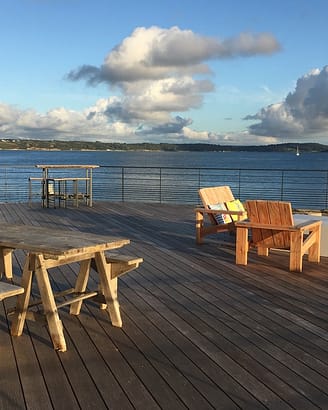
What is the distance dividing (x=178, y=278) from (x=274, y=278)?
87 cm

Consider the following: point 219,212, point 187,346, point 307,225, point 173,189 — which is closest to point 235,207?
point 219,212

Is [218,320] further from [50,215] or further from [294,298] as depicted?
[50,215]

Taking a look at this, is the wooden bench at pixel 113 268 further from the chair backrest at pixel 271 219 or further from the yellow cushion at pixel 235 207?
the yellow cushion at pixel 235 207

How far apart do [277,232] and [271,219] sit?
148 millimetres

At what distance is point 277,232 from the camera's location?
15.2 feet

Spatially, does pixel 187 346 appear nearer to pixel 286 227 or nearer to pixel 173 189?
pixel 286 227

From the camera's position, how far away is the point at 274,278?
4.17m

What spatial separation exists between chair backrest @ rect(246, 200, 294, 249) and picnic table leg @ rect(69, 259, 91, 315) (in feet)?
6.97

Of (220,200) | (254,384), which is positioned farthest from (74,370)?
(220,200)

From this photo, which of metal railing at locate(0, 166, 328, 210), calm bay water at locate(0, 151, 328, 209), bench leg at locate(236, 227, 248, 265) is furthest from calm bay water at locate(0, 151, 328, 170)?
bench leg at locate(236, 227, 248, 265)

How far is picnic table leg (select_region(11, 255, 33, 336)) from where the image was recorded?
8.99 feet

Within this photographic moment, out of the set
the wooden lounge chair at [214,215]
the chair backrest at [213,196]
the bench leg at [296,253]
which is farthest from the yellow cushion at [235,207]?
the bench leg at [296,253]

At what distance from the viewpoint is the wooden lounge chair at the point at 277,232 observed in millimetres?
4402

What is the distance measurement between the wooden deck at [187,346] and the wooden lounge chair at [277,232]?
6.6 inches
